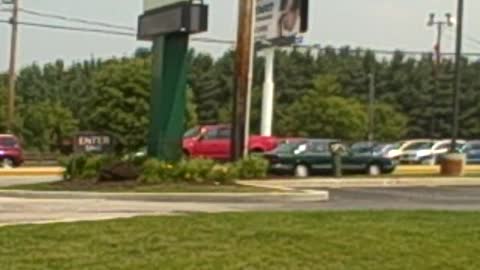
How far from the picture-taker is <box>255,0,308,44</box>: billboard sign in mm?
46906

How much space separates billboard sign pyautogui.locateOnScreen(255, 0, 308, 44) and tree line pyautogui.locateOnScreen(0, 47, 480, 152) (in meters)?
14.9

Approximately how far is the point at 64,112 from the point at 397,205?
61.6 meters

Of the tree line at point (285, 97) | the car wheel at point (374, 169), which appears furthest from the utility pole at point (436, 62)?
the car wheel at point (374, 169)

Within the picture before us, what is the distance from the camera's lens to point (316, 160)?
120 feet

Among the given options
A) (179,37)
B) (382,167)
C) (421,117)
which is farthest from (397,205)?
(421,117)

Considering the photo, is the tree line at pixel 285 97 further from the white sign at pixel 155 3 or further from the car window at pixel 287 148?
the white sign at pixel 155 3

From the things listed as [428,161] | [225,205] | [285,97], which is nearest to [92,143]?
[225,205]

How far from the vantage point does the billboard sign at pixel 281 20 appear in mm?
46906

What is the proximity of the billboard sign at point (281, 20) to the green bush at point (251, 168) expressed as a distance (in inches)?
728

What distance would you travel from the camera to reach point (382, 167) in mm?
38750

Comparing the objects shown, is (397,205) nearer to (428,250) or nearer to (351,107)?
(428,250)

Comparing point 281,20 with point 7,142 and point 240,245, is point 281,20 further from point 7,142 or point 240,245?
point 240,245

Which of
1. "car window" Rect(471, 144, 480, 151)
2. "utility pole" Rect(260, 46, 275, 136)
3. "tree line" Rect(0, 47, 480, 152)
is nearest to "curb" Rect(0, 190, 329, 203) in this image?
"utility pole" Rect(260, 46, 275, 136)

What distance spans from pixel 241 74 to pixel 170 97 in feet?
18.7
